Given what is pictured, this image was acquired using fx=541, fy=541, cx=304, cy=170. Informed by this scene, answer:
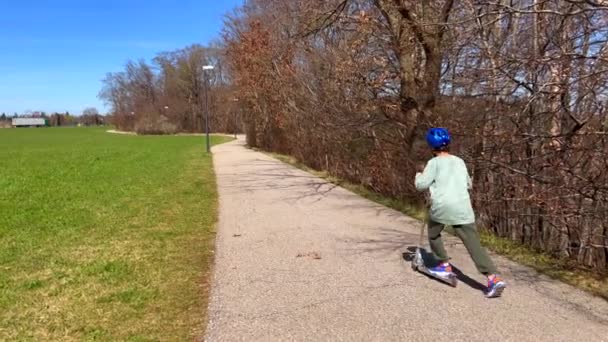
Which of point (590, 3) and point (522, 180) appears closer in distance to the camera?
point (590, 3)

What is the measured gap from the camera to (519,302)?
15.8ft

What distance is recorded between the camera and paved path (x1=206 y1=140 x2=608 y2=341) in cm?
419

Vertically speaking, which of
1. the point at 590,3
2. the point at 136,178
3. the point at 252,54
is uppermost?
the point at 252,54

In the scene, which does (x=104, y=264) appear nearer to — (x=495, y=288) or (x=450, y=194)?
(x=450, y=194)

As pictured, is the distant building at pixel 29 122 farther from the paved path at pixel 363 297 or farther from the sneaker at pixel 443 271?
the sneaker at pixel 443 271

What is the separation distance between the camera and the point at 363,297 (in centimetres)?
501

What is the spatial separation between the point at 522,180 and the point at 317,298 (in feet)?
11.9

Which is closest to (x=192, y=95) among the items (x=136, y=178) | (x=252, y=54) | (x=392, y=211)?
(x=252, y=54)

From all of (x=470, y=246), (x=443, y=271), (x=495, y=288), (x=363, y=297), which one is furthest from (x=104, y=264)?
(x=495, y=288)

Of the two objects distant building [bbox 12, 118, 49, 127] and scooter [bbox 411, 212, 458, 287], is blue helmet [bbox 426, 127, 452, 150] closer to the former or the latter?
scooter [bbox 411, 212, 458, 287]

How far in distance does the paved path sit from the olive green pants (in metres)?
0.27

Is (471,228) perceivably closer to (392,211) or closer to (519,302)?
(519,302)

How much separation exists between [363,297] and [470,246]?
1.12 metres

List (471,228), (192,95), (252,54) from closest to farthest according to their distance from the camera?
1. (471,228)
2. (252,54)
3. (192,95)
